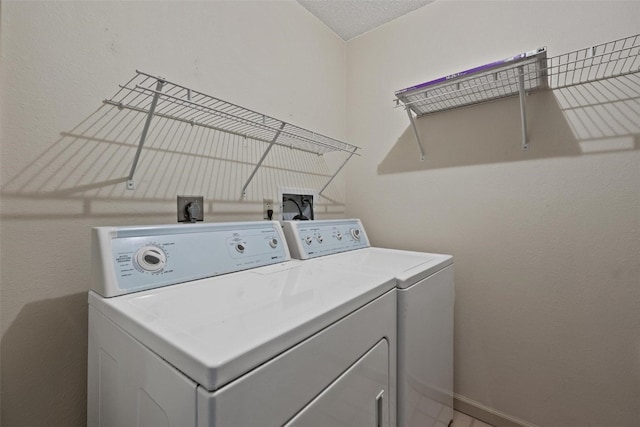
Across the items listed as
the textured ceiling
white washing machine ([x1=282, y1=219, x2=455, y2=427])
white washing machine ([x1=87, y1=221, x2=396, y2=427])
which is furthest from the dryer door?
the textured ceiling

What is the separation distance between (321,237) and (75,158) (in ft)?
3.56

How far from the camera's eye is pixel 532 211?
1.48 m

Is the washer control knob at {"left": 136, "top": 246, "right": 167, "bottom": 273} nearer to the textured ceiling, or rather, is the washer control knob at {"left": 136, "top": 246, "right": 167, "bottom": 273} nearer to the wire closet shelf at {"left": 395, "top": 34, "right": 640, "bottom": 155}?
the wire closet shelf at {"left": 395, "top": 34, "right": 640, "bottom": 155}

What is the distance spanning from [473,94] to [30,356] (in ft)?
7.32

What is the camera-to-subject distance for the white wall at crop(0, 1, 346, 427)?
871 millimetres

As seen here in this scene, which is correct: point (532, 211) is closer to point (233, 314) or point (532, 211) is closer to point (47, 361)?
point (233, 314)

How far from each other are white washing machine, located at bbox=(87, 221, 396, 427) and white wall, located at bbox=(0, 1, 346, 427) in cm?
20

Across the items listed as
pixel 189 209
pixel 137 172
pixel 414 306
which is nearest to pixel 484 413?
pixel 414 306

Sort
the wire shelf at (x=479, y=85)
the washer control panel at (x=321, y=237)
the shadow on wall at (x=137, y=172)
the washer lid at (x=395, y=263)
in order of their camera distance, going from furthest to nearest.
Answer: the washer control panel at (x=321, y=237) < the wire shelf at (x=479, y=85) < the washer lid at (x=395, y=263) < the shadow on wall at (x=137, y=172)

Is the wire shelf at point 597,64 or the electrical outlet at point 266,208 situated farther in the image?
the electrical outlet at point 266,208

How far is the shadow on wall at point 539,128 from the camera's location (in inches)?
50.6

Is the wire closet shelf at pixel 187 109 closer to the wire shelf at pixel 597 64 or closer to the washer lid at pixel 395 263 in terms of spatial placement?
the washer lid at pixel 395 263

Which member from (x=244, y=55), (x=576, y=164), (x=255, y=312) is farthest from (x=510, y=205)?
(x=244, y=55)

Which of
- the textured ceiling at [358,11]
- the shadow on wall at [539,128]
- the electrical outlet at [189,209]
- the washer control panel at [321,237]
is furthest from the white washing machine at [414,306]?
the textured ceiling at [358,11]
